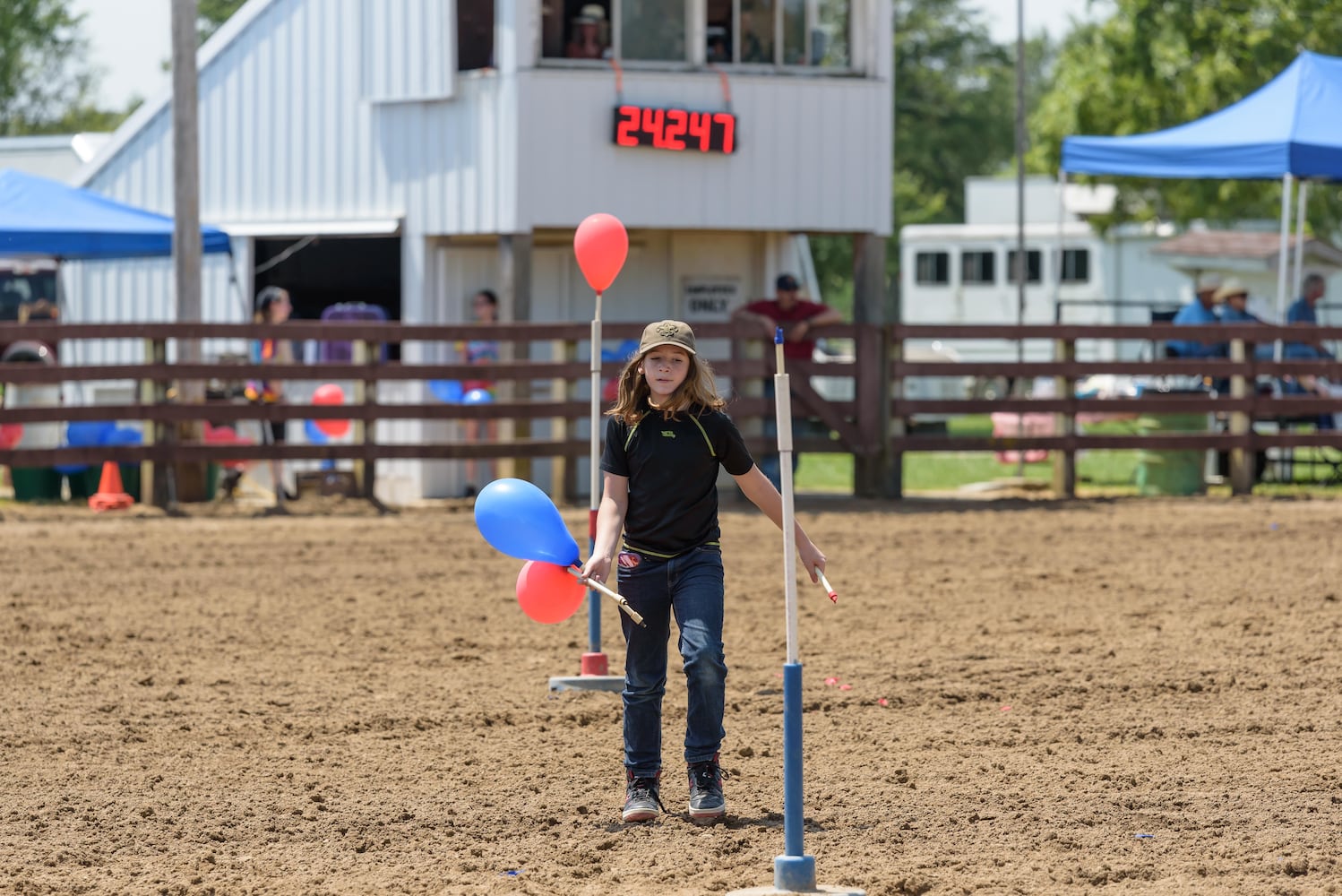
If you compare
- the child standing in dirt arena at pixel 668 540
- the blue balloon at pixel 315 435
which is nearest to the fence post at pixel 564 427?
the blue balloon at pixel 315 435

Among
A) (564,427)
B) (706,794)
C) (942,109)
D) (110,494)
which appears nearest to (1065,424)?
(564,427)

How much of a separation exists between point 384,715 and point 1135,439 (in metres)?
10.1

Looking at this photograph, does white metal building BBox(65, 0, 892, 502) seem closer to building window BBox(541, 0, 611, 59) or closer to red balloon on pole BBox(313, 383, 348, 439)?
building window BBox(541, 0, 611, 59)

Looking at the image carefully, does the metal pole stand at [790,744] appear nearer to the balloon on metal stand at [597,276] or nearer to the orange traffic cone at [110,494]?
the balloon on metal stand at [597,276]

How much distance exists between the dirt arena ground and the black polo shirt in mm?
901

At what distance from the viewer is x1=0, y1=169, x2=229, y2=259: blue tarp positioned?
15.9 meters

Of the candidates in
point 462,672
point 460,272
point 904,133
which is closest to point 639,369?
point 462,672

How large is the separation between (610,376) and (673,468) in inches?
395

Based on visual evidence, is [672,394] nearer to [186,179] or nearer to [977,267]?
[186,179]

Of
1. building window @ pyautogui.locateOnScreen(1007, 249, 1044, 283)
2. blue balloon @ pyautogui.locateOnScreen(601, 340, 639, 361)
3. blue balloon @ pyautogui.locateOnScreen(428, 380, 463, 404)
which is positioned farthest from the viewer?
building window @ pyautogui.locateOnScreen(1007, 249, 1044, 283)

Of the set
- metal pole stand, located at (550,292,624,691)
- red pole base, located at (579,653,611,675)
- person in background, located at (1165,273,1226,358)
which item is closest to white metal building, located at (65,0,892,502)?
person in background, located at (1165,273,1226,358)

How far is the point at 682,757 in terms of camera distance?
654cm

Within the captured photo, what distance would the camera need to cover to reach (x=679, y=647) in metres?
5.57

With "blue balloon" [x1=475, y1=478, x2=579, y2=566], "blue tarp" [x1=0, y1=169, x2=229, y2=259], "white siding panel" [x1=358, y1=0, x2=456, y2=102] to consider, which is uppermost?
"white siding panel" [x1=358, y1=0, x2=456, y2=102]
